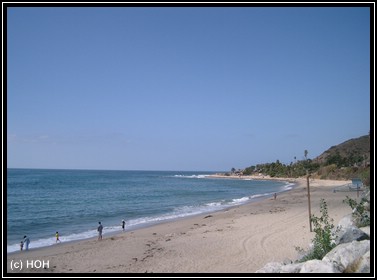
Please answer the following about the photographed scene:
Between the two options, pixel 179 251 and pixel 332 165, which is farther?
pixel 332 165

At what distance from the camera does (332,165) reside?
280ft

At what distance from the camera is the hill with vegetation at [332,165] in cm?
7341

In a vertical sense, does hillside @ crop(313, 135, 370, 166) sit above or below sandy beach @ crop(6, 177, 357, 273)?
above

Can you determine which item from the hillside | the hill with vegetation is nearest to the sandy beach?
the hill with vegetation

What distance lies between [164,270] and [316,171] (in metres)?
89.2

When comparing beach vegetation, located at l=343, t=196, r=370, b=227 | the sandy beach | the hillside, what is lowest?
the sandy beach

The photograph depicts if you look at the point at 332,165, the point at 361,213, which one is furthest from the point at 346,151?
the point at 361,213

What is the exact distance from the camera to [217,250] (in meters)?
14.3

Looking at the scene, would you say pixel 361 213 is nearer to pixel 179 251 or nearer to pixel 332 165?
pixel 179 251

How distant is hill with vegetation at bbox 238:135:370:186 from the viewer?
241 ft

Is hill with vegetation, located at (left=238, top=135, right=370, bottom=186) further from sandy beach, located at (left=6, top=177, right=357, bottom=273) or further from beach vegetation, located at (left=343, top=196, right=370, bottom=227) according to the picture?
beach vegetation, located at (left=343, top=196, right=370, bottom=227)
